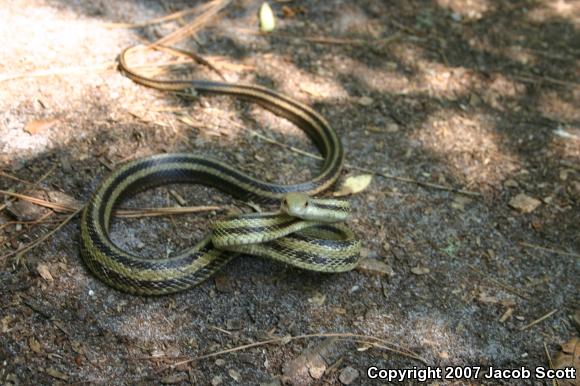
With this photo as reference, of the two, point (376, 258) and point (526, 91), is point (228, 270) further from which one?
point (526, 91)

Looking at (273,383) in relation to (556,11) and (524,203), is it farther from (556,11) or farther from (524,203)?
(556,11)

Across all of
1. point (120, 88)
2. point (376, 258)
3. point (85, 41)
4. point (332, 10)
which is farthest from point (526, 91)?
point (85, 41)

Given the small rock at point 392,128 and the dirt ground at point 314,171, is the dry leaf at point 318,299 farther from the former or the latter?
the small rock at point 392,128

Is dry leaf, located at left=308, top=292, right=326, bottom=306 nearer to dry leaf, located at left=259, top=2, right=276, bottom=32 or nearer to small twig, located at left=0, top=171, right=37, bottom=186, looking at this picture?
small twig, located at left=0, top=171, right=37, bottom=186

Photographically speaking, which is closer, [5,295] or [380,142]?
[5,295]

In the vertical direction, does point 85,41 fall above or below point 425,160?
above

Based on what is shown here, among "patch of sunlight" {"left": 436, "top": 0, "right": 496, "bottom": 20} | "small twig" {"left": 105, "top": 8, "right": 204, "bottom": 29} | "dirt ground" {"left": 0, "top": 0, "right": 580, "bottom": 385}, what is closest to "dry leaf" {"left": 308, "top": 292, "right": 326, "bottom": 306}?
"dirt ground" {"left": 0, "top": 0, "right": 580, "bottom": 385}

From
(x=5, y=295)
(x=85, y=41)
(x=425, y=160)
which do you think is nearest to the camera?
(x=5, y=295)
